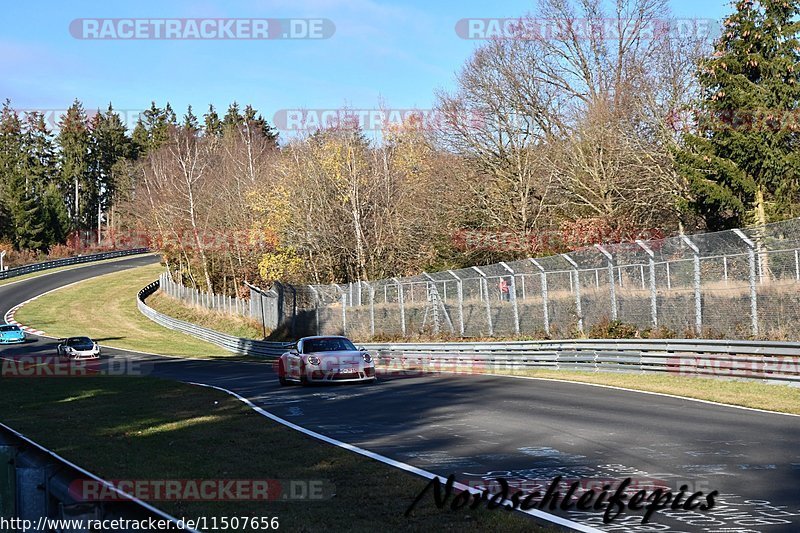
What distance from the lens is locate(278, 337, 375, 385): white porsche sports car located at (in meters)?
23.0

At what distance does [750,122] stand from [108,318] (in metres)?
57.3

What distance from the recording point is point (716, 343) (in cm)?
2131

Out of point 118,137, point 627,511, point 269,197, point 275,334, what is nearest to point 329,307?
point 275,334

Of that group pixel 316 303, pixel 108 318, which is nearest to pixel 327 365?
pixel 316 303

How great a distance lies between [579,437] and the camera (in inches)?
500

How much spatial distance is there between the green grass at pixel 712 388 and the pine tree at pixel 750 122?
12.7 meters

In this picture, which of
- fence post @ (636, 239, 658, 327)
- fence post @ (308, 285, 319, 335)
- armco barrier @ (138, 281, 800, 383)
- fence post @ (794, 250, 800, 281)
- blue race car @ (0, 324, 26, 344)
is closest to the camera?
armco barrier @ (138, 281, 800, 383)

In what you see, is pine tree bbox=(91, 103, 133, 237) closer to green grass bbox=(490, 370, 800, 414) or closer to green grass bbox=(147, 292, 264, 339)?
green grass bbox=(147, 292, 264, 339)

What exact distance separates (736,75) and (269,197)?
33.6 meters

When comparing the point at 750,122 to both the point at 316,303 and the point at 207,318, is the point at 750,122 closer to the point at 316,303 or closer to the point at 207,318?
the point at 316,303

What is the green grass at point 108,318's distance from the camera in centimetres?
5888

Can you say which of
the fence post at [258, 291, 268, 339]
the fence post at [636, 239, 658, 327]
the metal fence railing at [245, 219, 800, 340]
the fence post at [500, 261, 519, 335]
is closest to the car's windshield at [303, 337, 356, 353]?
the metal fence railing at [245, 219, 800, 340]

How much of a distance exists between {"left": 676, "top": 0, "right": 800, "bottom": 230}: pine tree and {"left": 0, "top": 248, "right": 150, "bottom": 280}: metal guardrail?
80.0 metres

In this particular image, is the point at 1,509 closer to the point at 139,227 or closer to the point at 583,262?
the point at 583,262
